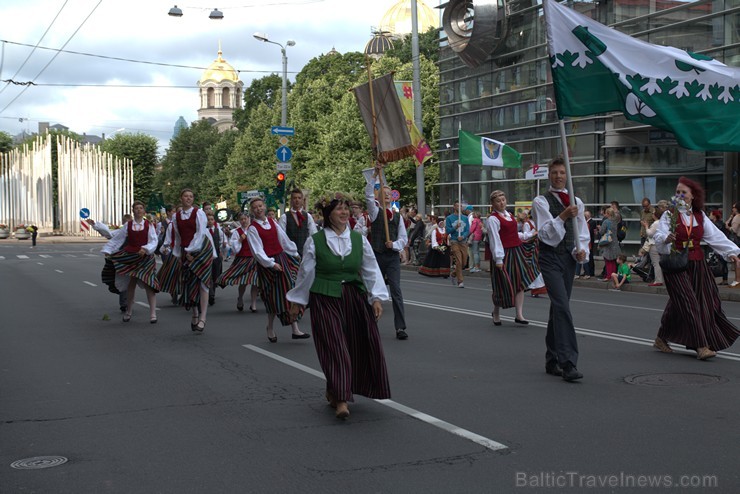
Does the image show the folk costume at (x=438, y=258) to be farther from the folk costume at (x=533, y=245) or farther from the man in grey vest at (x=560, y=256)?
the man in grey vest at (x=560, y=256)

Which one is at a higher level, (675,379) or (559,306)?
(559,306)

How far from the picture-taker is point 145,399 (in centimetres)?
753

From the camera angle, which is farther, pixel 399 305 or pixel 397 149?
pixel 397 149

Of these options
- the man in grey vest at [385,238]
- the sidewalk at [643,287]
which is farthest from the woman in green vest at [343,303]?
the sidewalk at [643,287]

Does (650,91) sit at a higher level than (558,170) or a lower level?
higher

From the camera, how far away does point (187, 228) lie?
12492mm

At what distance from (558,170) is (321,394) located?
2.90 meters

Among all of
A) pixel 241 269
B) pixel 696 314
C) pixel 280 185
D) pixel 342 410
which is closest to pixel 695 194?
pixel 696 314

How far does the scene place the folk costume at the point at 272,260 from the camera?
1109cm

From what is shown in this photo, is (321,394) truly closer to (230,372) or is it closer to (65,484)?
(230,372)

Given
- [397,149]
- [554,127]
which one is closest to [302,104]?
[554,127]

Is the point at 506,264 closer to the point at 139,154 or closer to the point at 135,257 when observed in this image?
the point at 135,257

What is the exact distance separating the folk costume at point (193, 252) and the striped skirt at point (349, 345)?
565 cm

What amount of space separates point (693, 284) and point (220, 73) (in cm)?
15179
